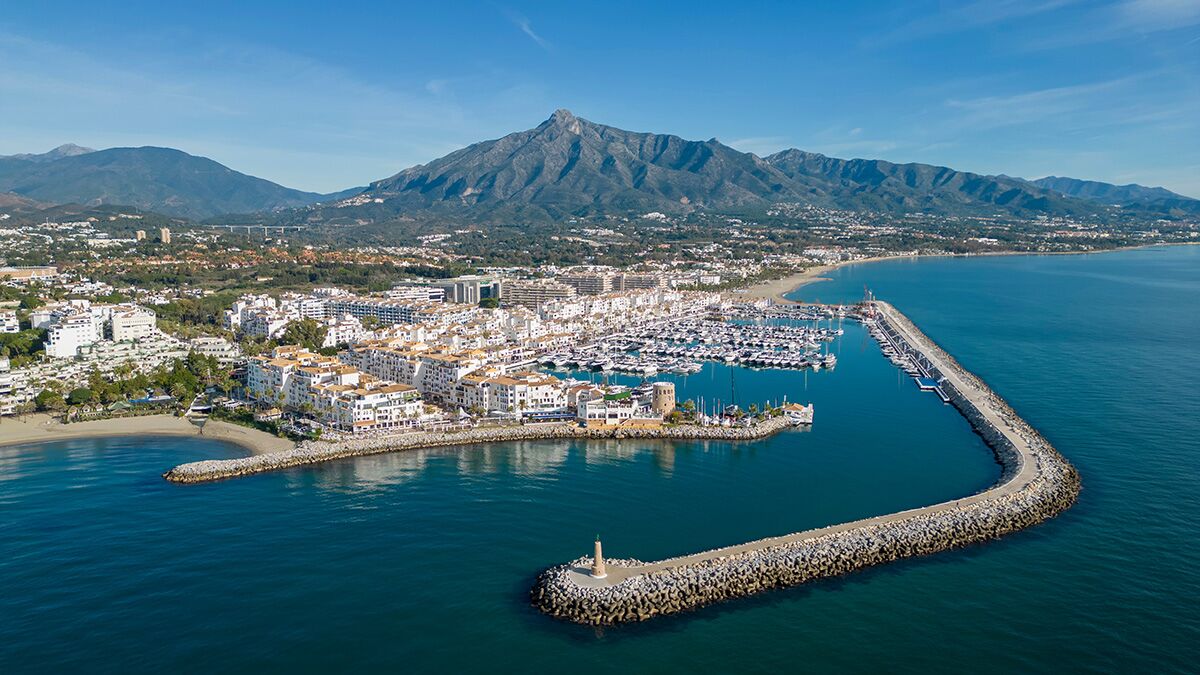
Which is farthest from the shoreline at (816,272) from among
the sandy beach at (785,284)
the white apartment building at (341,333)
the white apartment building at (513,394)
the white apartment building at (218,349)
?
the white apartment building at (218,349)

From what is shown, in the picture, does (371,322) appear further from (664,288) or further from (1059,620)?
(1059,620)

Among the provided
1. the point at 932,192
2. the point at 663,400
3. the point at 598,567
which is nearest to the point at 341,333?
the point at 663,400

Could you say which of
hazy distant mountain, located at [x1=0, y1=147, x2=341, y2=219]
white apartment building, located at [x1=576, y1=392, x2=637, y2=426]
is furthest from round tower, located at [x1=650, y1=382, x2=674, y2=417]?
hazy distant mountain, located at [x1=0, y1=147, x2=341, y2=219]

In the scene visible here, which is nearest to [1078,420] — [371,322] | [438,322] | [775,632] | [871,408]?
[871,408]

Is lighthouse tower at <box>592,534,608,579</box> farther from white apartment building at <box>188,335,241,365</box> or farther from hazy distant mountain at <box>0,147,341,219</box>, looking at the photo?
hazy distant mountain at <box>0,147,341,219</box>

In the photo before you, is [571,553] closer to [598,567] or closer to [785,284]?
[598,567]

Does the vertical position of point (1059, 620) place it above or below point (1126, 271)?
below
